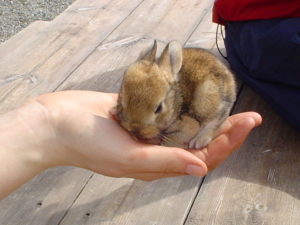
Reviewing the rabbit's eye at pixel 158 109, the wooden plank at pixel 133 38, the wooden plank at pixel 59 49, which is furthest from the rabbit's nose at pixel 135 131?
the wooden plank at pixel 59 49

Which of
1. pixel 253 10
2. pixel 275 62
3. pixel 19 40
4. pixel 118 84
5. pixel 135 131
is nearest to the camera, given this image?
pixel 135 131

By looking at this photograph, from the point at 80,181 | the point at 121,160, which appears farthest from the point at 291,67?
the point at 80,181

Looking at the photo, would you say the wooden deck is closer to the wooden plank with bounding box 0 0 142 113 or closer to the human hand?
the wooden plank with bounding box 0 0 142 113

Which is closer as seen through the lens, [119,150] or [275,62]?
[119,150]

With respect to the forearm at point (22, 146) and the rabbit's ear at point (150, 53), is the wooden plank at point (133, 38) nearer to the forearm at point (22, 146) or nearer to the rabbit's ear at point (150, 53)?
the rabbit's ear at point (150, 53)

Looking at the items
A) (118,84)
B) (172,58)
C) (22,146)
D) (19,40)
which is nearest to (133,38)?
(118,84)

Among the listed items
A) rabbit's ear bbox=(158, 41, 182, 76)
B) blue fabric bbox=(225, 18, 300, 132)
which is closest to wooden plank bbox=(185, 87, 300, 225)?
blue fabric bbox=(225, 18, 300, 132)

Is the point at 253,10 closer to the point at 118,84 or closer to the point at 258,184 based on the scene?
the point at 118,84
